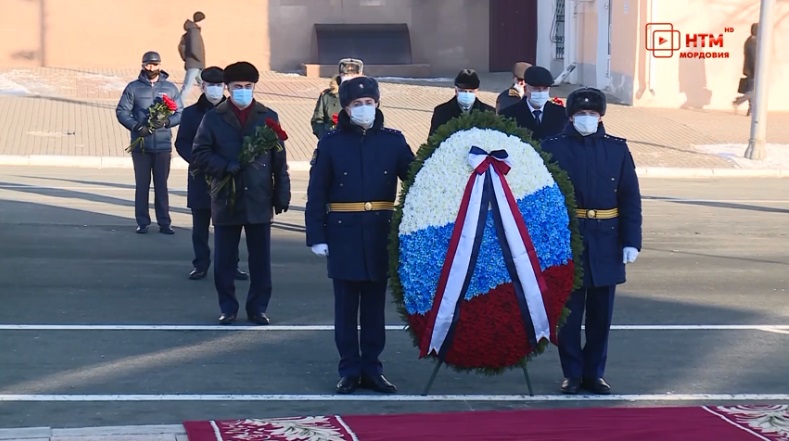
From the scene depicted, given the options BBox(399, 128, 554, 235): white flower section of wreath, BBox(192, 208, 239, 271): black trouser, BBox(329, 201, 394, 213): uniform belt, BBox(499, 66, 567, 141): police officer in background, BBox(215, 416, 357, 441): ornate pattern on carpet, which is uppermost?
BBox(499, 66, 567, 141): police officer in background

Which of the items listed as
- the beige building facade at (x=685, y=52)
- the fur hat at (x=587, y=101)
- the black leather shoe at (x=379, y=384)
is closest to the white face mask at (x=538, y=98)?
the fur hat at (x=587, y=101)

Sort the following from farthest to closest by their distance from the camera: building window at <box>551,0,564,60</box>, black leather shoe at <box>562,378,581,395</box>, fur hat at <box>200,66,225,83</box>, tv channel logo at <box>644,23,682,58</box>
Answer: building window at <box>551,0,564,60</box> → tv channel logo at <box>644,23,682,58</box> → fur hat at <box>200,66,225,83</box> → black leather shoe at <box>562,378,581,395</box>

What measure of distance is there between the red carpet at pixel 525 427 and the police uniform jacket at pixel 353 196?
1.25 meters

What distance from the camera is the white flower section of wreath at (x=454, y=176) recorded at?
24.4 ft

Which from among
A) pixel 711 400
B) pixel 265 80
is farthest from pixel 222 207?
pixel 265 80

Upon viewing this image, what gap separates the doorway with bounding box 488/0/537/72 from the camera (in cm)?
3522

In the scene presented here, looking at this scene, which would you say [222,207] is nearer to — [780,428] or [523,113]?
[523,113]

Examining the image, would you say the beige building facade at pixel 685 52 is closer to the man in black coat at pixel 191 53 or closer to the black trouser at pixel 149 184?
the man in black coat at pixel 191 53

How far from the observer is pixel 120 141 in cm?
2256

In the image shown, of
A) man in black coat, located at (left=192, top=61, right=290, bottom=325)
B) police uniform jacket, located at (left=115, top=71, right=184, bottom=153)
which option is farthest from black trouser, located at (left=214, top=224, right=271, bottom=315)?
police uniform jacket, located at (left=115, top=71, right=184, bottom=153)

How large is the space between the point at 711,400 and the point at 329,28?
88.8ft

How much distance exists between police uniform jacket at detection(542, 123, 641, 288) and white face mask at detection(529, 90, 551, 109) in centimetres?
274

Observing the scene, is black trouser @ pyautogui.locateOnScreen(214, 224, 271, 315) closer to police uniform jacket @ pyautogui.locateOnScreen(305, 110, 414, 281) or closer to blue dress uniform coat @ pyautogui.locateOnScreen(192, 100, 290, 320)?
blue dress uniform coat @ pyautogui.locateOnScreen(192, 100, 290, 320)

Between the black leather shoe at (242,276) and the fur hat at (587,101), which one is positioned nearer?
the fur hat at (587,101)
